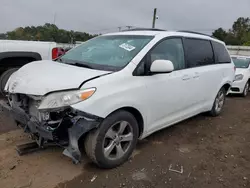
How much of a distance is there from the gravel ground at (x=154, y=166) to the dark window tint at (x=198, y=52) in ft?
4.28

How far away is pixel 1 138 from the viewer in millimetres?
3918

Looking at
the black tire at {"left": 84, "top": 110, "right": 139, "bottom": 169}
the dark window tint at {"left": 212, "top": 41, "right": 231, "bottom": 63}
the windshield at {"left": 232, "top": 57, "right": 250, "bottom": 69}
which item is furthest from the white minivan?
the windshield at {"left": 232, "top": 57, "right": 250, "bottom": 69}

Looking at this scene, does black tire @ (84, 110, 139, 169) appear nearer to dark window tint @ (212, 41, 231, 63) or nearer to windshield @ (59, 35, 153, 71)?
windshield @ (59, 35, 153, 71)

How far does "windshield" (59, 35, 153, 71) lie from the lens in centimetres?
337

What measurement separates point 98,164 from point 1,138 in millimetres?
1827

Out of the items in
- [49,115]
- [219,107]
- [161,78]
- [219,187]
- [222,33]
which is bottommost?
[219,187]

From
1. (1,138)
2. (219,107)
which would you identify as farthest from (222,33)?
(1,138)

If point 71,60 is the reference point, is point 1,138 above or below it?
below

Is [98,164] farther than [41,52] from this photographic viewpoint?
No

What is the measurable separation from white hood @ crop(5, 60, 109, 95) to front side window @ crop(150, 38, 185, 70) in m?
0.94

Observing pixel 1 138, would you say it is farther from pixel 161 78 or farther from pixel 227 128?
pixel 227 128

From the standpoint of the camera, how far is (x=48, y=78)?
2.92 meters

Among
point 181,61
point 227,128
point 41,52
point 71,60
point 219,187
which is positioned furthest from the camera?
point 41,52

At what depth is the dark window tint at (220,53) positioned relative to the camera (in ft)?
17.3
